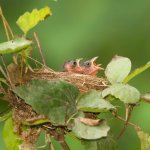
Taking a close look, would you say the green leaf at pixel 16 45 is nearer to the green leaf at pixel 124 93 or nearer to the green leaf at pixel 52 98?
the green leaf at pixel 52 98

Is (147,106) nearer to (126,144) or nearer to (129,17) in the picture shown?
(126,144)

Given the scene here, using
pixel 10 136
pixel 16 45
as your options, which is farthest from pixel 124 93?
pixel 10 136

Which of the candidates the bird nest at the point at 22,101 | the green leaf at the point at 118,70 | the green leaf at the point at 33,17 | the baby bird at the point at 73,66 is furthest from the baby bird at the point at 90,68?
the green leaf at the point at 33,17

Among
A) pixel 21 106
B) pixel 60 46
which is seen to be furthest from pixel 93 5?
pixel 21 106

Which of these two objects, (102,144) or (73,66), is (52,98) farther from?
(73,66)

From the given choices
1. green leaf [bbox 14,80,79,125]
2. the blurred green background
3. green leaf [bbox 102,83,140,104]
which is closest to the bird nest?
green leaf [bbox 14,80,79,125]

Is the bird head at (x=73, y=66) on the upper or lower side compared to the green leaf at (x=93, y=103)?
upper
